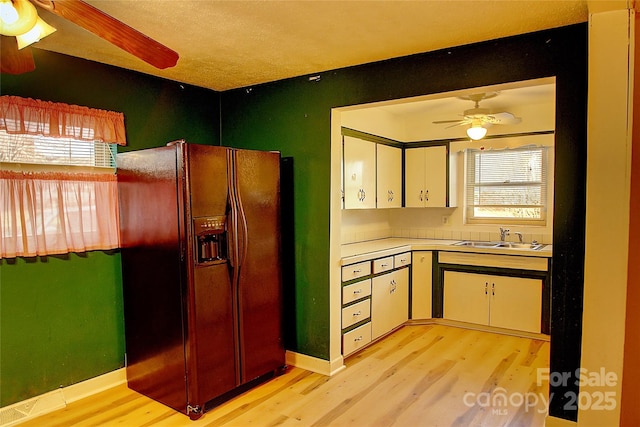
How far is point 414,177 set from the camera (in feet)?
16.4

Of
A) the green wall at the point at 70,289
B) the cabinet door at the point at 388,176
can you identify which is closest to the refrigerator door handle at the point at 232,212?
the green wall at the point at 70,289

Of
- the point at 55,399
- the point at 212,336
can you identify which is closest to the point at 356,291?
the point at 212,336

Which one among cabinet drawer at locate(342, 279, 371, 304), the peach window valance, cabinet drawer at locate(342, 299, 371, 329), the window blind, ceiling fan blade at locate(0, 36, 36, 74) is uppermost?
ceiling fan blade at locate(0, 36, 36, 74)

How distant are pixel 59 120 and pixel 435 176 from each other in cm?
376

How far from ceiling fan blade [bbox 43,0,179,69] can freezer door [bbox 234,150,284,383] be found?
1114mm

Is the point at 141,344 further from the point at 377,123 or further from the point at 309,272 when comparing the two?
the point at 377,123

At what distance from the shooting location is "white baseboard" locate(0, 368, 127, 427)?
2.55 metres

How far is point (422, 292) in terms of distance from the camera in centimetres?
454

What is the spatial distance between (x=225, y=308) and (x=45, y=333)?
1175mm

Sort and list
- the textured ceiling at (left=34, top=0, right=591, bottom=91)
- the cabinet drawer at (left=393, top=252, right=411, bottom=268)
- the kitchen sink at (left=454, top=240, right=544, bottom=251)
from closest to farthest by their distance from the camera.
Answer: the textured ceiling at (left=34, top=0, right=591, bottom=91) → the cabinet drawer at (left=393, top=252, right=411, bottom=268) → the kitchen sink at (left=454, top=240, right=544, bottom=251)

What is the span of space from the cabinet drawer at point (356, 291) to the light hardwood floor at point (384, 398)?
538 millimetres

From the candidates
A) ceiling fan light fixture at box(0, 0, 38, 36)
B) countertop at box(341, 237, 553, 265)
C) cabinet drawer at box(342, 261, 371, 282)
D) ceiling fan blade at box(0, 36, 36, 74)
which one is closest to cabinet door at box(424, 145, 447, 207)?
countertop at box(341, 237, 553, 265)

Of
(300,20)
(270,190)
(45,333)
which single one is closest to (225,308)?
(270,190)

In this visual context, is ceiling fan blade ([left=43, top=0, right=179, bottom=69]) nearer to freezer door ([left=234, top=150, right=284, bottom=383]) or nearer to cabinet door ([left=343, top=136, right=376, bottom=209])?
freezer door ([left=234, top=150, right=284, bottom=383])
